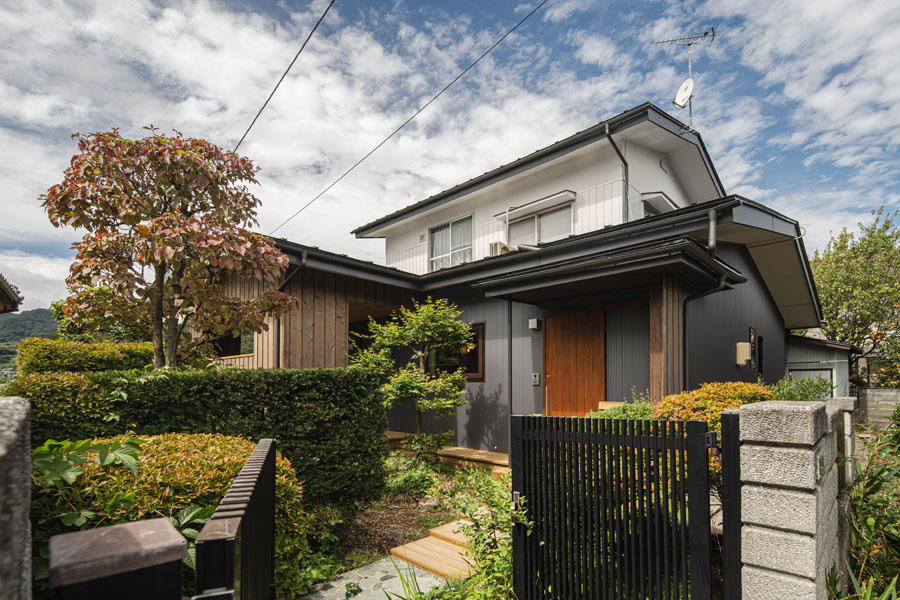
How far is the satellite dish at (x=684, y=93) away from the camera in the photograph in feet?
33.4

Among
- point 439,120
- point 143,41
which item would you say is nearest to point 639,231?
point 439,120

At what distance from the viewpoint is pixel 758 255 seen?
8.45 meters

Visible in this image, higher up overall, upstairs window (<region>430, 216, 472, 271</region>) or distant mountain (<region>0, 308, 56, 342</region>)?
upstairs window (<region>430, 216, 472, 271</region>)

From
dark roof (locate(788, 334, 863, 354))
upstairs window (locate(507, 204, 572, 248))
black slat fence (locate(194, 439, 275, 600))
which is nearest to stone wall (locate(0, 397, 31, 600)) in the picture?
black slat fence (locate(194, 439, 275, 600))

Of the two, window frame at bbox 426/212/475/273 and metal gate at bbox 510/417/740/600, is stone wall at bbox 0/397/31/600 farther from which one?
window frame at bbox 426/212/475/273

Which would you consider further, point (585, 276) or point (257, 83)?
point (257, 83)

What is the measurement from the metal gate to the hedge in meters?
2.39

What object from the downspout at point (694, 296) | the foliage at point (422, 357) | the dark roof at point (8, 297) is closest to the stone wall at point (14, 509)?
the downspout at point (694, 296)

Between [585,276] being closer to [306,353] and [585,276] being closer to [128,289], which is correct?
[306,353]

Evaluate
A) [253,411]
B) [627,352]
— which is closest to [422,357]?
[627,352]

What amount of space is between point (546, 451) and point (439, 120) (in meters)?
7.23

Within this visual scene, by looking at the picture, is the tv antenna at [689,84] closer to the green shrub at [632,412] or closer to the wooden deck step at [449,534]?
the green shrub at [632,412]

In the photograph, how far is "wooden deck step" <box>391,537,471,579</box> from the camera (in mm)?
3828

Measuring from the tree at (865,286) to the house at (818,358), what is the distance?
196cm
